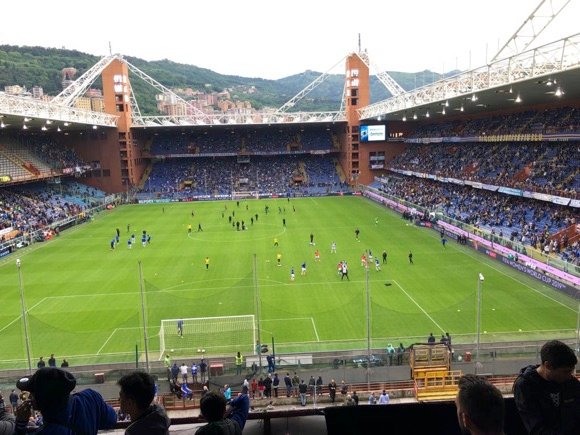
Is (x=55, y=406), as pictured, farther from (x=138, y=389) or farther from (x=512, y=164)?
(x=512, y=164)

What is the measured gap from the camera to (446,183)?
2226 inches

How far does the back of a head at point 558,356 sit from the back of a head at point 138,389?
2.58 m

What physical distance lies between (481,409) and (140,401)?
2.01 metres

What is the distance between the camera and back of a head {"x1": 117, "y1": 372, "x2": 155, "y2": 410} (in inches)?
124

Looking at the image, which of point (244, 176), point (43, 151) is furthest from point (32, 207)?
point (244, 176)

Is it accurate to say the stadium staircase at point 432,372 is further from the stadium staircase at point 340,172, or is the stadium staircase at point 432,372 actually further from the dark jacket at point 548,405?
the stadium staircase at point 340,172

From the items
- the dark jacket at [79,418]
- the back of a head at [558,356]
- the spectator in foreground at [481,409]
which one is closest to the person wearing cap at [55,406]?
the dark jacket at [79,418]

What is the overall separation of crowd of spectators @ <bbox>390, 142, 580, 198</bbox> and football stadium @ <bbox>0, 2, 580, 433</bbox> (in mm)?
238

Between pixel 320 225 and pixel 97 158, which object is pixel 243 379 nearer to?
pixel 320 225

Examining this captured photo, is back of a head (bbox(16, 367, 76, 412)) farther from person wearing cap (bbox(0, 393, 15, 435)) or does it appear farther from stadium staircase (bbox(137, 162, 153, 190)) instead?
stadium staircase (bbox(137, 162, 153, 190))

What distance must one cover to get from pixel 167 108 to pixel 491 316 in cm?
13259

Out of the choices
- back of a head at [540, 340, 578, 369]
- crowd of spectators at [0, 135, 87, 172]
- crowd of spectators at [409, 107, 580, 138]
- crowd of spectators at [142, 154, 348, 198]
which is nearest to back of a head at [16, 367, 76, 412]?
back of a head at [540, 340, 578, 369]

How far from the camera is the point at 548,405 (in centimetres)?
321

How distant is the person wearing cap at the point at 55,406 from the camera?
305cm
